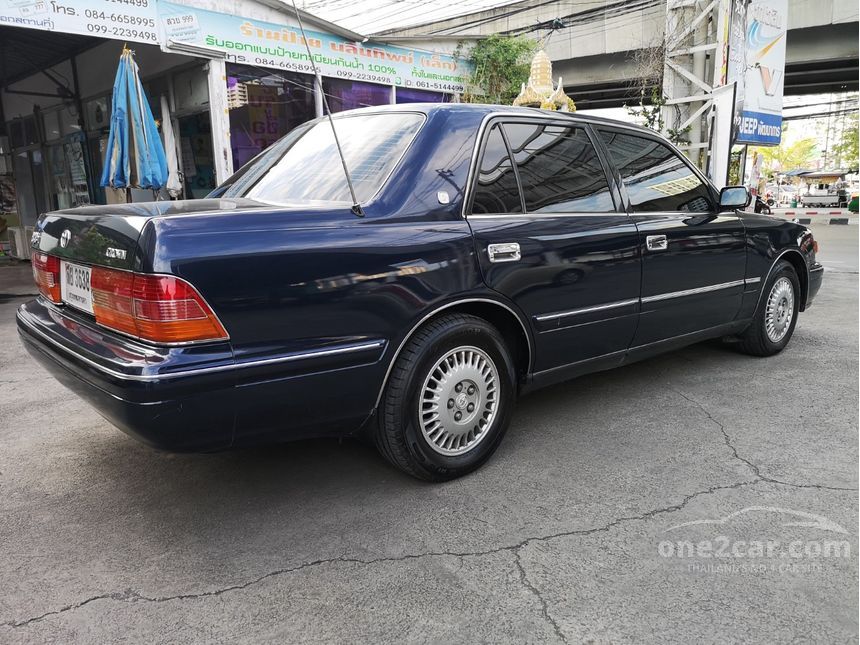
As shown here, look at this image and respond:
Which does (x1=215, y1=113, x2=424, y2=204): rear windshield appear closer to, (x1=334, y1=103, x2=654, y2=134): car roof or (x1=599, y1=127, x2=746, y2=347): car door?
(x1=334, y1=103, x2=654, y2=134): car roof

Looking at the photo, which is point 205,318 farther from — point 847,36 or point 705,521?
point 847,36

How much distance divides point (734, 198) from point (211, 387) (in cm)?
345

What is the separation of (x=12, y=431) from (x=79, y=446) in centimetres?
56

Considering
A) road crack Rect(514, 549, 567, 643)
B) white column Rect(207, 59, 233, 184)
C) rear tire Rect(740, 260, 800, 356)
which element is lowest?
road crack Rect(514, 549, 567, 643)

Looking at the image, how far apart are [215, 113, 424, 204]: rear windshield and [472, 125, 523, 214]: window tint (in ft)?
1.19

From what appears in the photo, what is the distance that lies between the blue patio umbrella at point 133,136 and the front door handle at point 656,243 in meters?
6.11

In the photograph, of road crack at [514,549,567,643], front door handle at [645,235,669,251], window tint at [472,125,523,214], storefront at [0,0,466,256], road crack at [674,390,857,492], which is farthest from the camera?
storefront at [0,0,466,256]

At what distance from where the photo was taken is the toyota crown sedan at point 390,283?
2.18 m

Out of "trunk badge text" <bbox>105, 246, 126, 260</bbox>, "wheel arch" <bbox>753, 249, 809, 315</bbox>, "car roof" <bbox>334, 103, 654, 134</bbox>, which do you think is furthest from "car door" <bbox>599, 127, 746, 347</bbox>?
"trunk badge text" <bbox>105, 246, 126, 260</bbox>

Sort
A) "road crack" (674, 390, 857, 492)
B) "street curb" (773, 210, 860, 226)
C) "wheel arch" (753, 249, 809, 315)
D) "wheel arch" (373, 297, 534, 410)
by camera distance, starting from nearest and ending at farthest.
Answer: "wheel arch" (373, 297, 534, 410) < "road crack" (674, 390, 857, 492) < "wheel arch" (753, 249, 809, 315) < "street curb" (773, 210, 860, 226)

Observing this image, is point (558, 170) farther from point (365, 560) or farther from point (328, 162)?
point (365, 560)

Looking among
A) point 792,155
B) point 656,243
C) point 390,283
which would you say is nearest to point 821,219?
point 656,243

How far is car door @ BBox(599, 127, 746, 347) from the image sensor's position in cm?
363

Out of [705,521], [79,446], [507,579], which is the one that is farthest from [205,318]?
[705,521]
